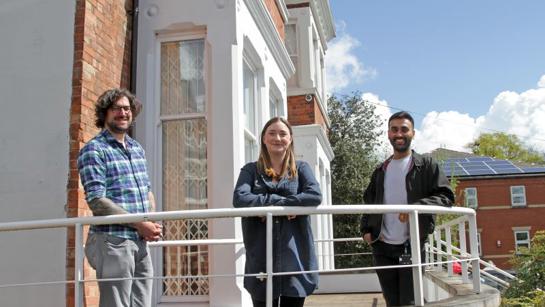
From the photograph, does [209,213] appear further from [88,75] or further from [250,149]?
[250,149]

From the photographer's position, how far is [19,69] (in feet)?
17.6

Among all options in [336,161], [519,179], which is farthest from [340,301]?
[519,179]

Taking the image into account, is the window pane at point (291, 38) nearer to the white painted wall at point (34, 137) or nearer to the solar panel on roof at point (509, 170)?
the white painted wall at point (34, 137)

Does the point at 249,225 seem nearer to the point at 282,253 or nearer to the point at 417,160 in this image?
the point at 282,253

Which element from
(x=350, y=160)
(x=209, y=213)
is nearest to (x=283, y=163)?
(x=209, y=213)

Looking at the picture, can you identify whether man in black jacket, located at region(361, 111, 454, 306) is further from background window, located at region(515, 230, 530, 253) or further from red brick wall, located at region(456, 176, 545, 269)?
background window, located at region(515, 230, 530, 253)

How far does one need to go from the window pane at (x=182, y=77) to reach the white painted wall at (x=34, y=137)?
1271 millimetres

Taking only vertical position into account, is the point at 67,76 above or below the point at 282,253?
above

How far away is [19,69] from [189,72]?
1.71m

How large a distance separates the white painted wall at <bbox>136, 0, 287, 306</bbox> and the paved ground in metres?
2.13

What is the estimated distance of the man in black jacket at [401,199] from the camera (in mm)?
4242

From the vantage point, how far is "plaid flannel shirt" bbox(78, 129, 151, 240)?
364 centimetres

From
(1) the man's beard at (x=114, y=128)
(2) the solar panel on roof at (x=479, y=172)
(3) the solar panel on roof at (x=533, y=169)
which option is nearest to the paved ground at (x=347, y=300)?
(1) the man's beard at (x=114, y=128)

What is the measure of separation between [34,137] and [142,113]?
3.96 ft
